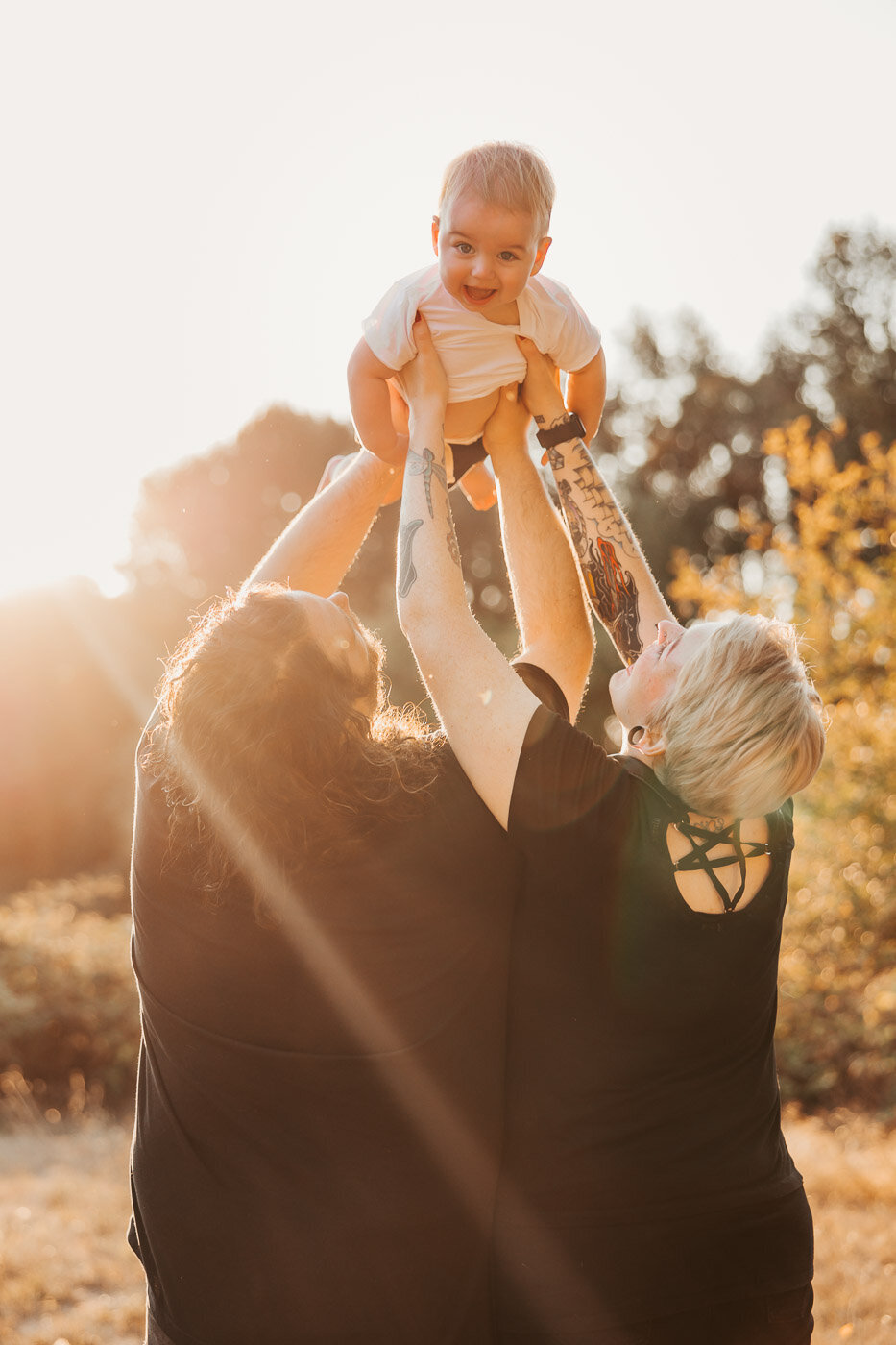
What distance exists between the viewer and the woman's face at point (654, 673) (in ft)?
6.19

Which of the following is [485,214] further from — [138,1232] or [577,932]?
[138,1232]

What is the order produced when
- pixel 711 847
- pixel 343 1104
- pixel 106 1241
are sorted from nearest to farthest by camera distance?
1. pixel 343 1104
2. pixel 711 847
3. pixel 106 1241

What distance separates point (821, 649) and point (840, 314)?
1555cm

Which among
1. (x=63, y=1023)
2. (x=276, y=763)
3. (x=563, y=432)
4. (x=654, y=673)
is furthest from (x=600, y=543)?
(x=63, y=1023)

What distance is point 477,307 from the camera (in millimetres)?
2625

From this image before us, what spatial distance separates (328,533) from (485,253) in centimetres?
77

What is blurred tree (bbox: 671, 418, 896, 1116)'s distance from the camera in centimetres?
764

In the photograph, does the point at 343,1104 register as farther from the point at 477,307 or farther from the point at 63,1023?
the point at 63,1023

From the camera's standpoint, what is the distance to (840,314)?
2105cm

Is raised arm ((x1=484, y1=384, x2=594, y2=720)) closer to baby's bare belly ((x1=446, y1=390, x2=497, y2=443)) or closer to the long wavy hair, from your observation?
baby's bare belly ((x1=446, y1=390, x2=497, y2=443))

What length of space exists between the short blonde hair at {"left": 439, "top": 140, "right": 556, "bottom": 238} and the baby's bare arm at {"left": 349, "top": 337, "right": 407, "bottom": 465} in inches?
16.9

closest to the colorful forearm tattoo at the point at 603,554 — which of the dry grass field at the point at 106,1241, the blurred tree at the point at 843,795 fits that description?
the dry grass field at the point at 106,1241

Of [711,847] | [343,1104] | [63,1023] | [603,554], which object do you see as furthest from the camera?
[63,1023]

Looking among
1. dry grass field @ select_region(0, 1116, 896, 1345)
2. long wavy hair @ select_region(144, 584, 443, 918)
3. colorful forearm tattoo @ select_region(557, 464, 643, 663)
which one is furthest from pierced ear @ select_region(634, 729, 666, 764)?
dry grass field @ select_region(0, 1116, 896, 1345)
